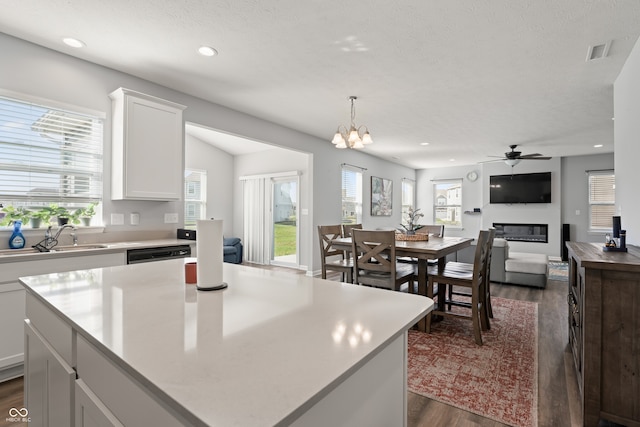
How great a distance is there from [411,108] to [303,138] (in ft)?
6.47

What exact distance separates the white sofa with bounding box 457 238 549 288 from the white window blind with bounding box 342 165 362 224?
2.62 m

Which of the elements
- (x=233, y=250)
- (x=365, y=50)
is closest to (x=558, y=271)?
(x=365, y=50)

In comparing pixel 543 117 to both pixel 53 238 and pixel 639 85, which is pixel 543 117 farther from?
pixel 53 238

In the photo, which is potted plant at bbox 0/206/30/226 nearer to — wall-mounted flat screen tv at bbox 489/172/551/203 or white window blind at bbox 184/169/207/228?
white window blind at bbox 184/169/207/228

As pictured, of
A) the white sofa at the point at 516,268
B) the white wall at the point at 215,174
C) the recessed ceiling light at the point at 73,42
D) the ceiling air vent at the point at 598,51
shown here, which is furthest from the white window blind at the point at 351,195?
the recessed ceiling light at the point at 73,42

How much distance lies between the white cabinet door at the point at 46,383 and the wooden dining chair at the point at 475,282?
2747 mm

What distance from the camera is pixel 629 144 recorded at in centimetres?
264

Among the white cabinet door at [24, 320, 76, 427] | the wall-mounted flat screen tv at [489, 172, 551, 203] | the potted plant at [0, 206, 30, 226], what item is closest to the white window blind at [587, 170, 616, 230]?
the wall-mounted flat screen tv at [489, 172, 551, 203]

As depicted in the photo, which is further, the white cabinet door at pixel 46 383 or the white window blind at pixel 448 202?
the white window blind at pixel 448 202

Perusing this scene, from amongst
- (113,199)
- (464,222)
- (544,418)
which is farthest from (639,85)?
A: (464,222)

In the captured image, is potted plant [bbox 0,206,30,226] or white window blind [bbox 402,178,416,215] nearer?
potted plant [bbox 0,206,30,226]

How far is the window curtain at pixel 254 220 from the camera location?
7.15 metres

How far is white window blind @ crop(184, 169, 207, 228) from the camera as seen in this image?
6.92 meters

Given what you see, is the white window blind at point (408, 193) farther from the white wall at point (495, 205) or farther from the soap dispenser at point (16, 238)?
the soap dispenser at point (16, 238)
